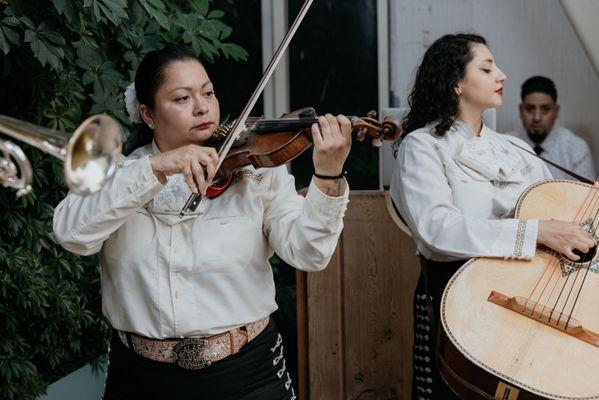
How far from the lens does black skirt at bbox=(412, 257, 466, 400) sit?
261 cm

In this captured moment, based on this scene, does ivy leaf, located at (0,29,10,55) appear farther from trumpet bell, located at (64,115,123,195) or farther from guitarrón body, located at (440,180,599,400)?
guitarrón body, located at (440,180,599,400)

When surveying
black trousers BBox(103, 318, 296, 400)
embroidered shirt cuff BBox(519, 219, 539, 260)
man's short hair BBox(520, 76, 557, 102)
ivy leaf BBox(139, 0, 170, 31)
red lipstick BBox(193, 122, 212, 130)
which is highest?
ivy leaf BBox(139, 0, 170, 31)

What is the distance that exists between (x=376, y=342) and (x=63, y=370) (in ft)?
3.96

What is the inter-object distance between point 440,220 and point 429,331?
0.39m

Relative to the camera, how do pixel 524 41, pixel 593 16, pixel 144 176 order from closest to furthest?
pixel 144 176
pixel 593 16
pixel 524 41

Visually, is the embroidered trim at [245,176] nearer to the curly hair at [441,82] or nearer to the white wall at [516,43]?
the curly hair at [441,82]

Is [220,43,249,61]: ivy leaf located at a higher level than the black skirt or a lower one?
higher

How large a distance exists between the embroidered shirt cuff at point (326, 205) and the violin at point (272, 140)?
138 millimetres

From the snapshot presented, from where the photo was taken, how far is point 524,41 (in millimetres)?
4148

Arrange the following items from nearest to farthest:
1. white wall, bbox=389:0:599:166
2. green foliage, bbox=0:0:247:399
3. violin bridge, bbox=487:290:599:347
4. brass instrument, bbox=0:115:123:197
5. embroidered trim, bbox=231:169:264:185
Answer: brass instrument, bbox=0:115:123:197 → embroidered trim, bbox=231:169:264:185 → violin bridge, bbox=487:290:599:347 → green foliage, bbox=0:0:247:399 → white wall, bbox=389:0:599:166

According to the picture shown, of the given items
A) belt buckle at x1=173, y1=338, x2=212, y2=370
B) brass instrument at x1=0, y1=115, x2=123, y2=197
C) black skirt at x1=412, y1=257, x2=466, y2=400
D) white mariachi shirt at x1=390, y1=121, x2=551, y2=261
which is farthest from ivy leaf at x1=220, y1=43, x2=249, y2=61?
brass instrument at x1=0, y1=115, x2=123, y2=197

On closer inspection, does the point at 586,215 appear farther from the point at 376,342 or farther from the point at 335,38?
the point at 335,38

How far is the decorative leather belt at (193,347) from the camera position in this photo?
6.33 feet

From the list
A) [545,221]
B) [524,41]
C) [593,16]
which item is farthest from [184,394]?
[524,41]
